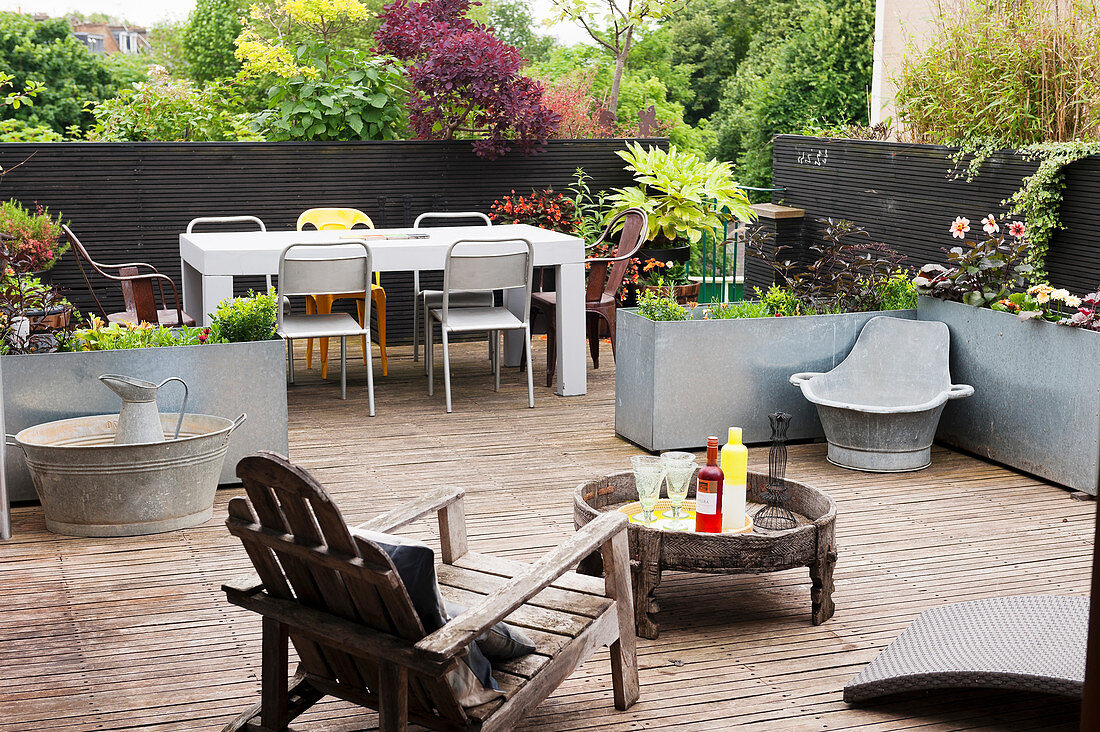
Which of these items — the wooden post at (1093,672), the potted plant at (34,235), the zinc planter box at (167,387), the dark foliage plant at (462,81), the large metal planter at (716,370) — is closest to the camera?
the wooden post at (1093,672)

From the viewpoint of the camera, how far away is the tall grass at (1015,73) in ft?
19.7

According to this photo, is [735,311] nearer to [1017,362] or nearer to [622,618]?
[1017,362]

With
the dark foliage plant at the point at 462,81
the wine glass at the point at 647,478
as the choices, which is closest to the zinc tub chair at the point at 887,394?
the wine glass at the point at 647,478

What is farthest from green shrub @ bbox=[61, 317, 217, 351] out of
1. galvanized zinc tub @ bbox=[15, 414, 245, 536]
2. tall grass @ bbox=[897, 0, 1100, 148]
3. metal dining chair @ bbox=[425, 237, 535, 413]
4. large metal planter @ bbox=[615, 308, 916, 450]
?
tall grass @ bbox=[897, 0, 1100, 148]

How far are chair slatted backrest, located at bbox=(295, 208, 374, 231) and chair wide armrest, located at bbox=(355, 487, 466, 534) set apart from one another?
4726mm

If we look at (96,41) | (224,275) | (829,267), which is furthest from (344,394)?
(96,41)

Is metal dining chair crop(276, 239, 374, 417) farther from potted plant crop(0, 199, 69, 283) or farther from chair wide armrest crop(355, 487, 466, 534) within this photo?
chair wide armrest crop(355, 487, 466, 534)

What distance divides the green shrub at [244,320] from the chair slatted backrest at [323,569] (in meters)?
2.40

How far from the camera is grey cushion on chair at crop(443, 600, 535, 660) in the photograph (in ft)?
8.18

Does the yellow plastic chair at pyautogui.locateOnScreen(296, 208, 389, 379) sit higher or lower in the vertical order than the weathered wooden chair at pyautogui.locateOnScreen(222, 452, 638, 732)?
higher

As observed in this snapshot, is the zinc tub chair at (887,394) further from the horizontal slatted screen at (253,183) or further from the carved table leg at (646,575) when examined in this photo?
the horizontal slatted screen at (253,183)

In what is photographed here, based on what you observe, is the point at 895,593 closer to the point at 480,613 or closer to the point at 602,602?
the point at 602,602

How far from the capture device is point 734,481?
340 centimetres

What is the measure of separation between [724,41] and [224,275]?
25612mm
